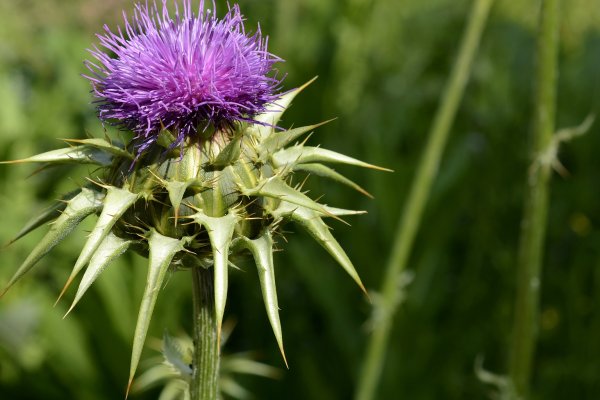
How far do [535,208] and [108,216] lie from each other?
44.6 inches

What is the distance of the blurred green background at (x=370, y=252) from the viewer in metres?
2.98

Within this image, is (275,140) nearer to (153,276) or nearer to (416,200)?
(153,276)

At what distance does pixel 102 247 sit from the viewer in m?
1.25

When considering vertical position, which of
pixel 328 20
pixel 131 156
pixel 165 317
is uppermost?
pixel 328 20

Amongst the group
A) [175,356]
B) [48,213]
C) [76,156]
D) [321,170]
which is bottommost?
[175,356]

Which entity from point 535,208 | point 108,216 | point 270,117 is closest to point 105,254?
point 108,216

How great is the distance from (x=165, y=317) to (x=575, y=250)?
1.78m

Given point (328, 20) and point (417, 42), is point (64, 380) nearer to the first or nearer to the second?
point (328, 20)

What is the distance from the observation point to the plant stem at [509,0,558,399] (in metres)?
1.87

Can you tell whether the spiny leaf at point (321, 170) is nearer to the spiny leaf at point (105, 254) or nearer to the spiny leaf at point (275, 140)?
the spiny leaf at point (275, 140)

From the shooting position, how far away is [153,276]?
119 centimetres

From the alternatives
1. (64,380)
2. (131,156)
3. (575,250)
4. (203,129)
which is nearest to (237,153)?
(203,129)

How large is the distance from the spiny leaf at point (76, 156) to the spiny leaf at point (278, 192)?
0.91 feet

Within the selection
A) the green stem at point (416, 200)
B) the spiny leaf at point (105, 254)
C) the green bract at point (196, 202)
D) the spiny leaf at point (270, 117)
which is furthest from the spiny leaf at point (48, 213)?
the green stem at point (416, 200)
